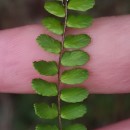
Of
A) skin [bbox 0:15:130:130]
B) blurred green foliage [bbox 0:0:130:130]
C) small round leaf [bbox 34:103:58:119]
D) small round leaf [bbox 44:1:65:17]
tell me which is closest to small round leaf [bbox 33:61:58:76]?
skin [bbox 0:15:130:130]

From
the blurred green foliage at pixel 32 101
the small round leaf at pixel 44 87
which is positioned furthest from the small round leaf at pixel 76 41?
the blurred green foliage at pixel 32 101

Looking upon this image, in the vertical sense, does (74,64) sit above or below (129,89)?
above

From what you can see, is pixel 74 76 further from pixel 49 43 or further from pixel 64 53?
pixel 49 43

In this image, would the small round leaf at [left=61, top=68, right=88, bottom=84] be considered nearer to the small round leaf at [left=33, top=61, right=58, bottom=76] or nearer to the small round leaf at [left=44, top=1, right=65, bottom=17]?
the small round leaf at [left=33, top=61, right=58, bottom=76]

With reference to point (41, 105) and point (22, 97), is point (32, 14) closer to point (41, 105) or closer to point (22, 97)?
point (22, 97)

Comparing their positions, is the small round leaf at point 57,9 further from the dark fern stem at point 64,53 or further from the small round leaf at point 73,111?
the small round leaf at point 73,111

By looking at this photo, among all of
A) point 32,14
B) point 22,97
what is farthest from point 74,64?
point 32,14
